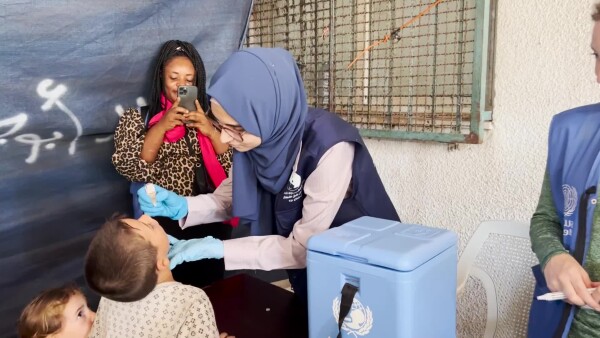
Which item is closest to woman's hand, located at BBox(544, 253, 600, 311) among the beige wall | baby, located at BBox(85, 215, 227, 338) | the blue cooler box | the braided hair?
the blue cooler box

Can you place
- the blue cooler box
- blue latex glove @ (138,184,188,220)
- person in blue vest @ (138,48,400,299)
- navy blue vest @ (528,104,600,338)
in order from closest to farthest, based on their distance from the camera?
the blue cooler box → navy blue vest @ (528,104,600,338) → person in blue vest @ (138,48,400,299) → blue latex glove @ (138,184,188,220)

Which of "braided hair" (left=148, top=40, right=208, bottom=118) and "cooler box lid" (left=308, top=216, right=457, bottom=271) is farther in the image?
"braided hair" (left=148, top=40, right=208, bottom=118)

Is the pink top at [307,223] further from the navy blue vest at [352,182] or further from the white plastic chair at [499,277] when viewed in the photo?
the white plastic chair at [499,277]

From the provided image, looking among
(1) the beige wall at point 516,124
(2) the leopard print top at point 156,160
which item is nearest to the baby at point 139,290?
(2) the leopard print top at point 156,160

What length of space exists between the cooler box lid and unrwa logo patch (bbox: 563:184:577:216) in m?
0.23

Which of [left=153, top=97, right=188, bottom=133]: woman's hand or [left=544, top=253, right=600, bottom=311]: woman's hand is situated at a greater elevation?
[left=153, top=97, right=188, bottom=133]: woman's hand

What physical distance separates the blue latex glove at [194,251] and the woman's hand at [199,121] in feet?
2.04

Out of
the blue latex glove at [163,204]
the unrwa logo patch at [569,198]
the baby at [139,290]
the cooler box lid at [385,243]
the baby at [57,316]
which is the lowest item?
the baby at [57,316]

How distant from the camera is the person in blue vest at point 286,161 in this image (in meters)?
A: 1.14

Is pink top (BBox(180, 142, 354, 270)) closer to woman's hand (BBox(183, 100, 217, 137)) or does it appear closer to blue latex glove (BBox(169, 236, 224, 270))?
blue latex glove (BBox(169, 236, 224, 270))

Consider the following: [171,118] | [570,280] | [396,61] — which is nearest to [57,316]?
[171,118]

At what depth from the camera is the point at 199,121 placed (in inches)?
68.1

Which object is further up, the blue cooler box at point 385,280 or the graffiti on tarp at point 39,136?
the graffiti on tarp at point 39,136

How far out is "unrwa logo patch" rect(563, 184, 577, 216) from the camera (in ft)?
2.93
